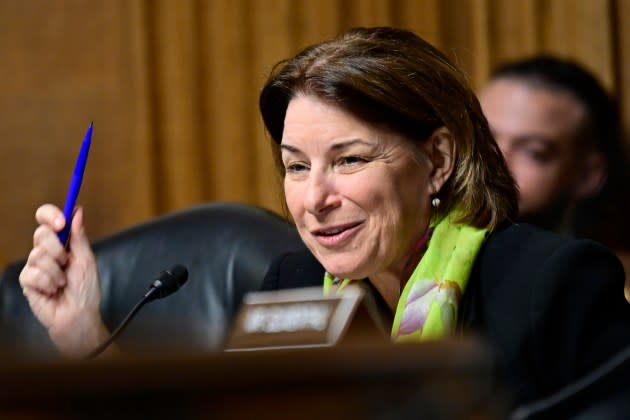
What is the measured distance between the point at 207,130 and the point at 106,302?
1.27m

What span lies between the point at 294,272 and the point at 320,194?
0.45 meters

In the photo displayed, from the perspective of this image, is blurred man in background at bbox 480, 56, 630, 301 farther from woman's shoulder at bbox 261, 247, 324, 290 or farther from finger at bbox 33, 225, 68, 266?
finger at bbox 33, 225, 68, 266

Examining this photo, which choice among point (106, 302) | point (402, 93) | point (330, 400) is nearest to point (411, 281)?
point (402, 93)

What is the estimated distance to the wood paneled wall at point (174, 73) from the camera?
3.78 metres

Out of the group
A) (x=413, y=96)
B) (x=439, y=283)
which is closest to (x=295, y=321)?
(x=439, y=283)

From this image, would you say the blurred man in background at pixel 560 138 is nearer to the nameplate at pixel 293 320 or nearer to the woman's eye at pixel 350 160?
the woman's eye at pixel 350 160

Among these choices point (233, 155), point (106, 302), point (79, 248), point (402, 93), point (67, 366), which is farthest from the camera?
point (233, 155)

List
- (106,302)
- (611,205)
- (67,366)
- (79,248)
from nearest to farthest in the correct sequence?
1. (67,366)
2. (79,248)
3. (106,302)
4. (611,205)

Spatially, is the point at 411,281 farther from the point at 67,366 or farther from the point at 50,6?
the point at 50,6

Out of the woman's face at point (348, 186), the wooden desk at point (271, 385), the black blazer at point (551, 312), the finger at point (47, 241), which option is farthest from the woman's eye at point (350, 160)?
the wooden desk at point (271, 385)

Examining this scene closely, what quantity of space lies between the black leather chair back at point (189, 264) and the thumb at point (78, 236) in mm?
404

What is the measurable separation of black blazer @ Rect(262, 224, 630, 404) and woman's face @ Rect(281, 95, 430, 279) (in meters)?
0.21

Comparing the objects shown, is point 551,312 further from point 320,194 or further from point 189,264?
point 189,264

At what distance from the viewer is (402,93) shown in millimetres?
2000
